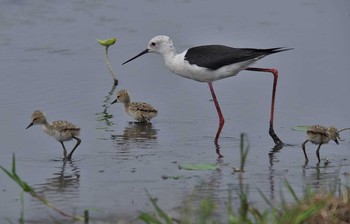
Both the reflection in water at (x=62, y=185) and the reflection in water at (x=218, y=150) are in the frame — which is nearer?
the reflection in water at (x=62, y=185)

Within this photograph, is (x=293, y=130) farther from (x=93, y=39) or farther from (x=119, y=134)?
(x=93, y=39)

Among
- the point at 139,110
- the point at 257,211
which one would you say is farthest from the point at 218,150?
the point at 257,211

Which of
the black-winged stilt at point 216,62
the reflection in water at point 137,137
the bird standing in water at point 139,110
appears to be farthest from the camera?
the bird standing in water at point 139,110

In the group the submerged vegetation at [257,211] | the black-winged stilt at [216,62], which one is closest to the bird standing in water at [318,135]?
the black-winged stilt at [216,62]

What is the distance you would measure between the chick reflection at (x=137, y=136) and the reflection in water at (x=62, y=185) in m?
0.98

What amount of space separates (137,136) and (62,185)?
82.8 inches

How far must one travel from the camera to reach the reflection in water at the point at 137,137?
9.09 metres

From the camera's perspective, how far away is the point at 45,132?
354 inches

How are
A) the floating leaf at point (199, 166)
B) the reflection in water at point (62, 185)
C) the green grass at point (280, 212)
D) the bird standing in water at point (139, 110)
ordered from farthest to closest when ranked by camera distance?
the bird standing in water at point (139, 110) < the floating leaf at point (199, 166) < the reflection in water at point (62, 185) < the green grass at point (280, 212)

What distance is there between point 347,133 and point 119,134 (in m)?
2.25

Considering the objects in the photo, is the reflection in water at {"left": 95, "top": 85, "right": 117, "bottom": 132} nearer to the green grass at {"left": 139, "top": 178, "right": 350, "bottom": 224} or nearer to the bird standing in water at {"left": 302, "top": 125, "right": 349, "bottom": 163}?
the bird standing in water at {"left": 302, "top": 125, "right": 349, "bottom": 163}

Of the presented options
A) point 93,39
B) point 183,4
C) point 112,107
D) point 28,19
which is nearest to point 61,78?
point 112,107

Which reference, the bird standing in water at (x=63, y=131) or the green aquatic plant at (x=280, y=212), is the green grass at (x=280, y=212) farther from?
the bird standing in water at (x=63, y=131)

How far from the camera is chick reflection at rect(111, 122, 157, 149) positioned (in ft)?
30.0
